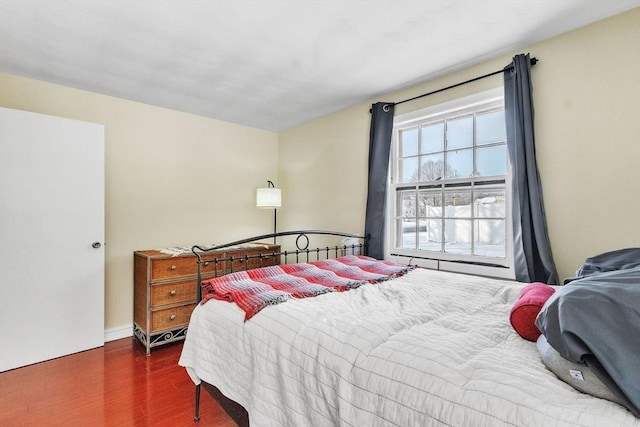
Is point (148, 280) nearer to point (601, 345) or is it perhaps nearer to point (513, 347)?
point (513, 347)

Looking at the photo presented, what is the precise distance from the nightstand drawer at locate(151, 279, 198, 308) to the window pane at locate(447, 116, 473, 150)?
275cm

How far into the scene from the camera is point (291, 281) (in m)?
1.90

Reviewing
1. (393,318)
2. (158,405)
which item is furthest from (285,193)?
(393,318)

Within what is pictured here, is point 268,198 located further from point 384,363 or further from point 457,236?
point 384,363

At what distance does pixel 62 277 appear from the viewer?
2701 mm

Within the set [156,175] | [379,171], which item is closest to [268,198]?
[156,175]

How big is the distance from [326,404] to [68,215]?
2841mm

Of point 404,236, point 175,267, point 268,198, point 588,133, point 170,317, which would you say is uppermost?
point 588,133

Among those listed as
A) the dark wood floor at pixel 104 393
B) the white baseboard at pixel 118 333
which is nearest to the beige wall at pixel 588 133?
the dark wood floor at pixel 104 393

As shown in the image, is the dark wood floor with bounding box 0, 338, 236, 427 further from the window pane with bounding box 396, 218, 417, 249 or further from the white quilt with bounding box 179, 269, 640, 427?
the window pane with bounding box 396, 218, 417, 249

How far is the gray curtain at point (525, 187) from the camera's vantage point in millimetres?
2109

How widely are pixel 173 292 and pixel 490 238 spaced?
9.34 feet

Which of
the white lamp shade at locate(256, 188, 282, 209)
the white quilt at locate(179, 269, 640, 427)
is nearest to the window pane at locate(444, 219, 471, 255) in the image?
the white quilt at locate(179, 269, 640, 427)

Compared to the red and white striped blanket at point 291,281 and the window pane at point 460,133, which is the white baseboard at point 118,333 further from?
the window pane at point 460,133
